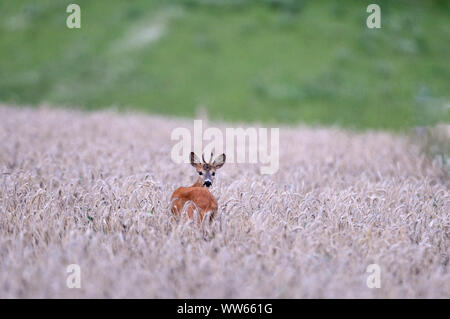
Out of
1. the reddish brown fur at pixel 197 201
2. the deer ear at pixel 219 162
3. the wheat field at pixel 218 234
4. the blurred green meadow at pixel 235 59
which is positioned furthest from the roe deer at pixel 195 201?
the blurred green meadow at pixel 235 59

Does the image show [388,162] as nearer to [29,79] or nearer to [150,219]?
[150,219]

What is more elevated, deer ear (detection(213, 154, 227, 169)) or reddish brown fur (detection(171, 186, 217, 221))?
deer ear (detection(213, 154, 227, 169))

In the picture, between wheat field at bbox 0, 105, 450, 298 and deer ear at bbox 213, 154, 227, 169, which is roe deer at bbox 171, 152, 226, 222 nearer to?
wheat field at bbox 0, 105, 450, 298

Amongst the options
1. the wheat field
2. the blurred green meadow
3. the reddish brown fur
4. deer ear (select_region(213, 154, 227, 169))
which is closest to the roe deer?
the reddish brown fur

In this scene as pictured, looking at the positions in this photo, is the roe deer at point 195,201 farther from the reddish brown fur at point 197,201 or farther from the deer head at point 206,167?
the deer head at point 206,167

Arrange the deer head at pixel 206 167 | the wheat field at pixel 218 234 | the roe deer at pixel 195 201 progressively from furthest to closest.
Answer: the deer head at pixel 206 167 → the roe deer at pixel 195 201 → the wheat field at pixel 218 234

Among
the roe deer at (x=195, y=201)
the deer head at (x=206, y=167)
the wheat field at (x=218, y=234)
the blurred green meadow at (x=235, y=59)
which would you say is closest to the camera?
the wheat field at (x=218, y=234)

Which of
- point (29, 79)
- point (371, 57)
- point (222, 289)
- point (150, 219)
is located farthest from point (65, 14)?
point (222, 289)
